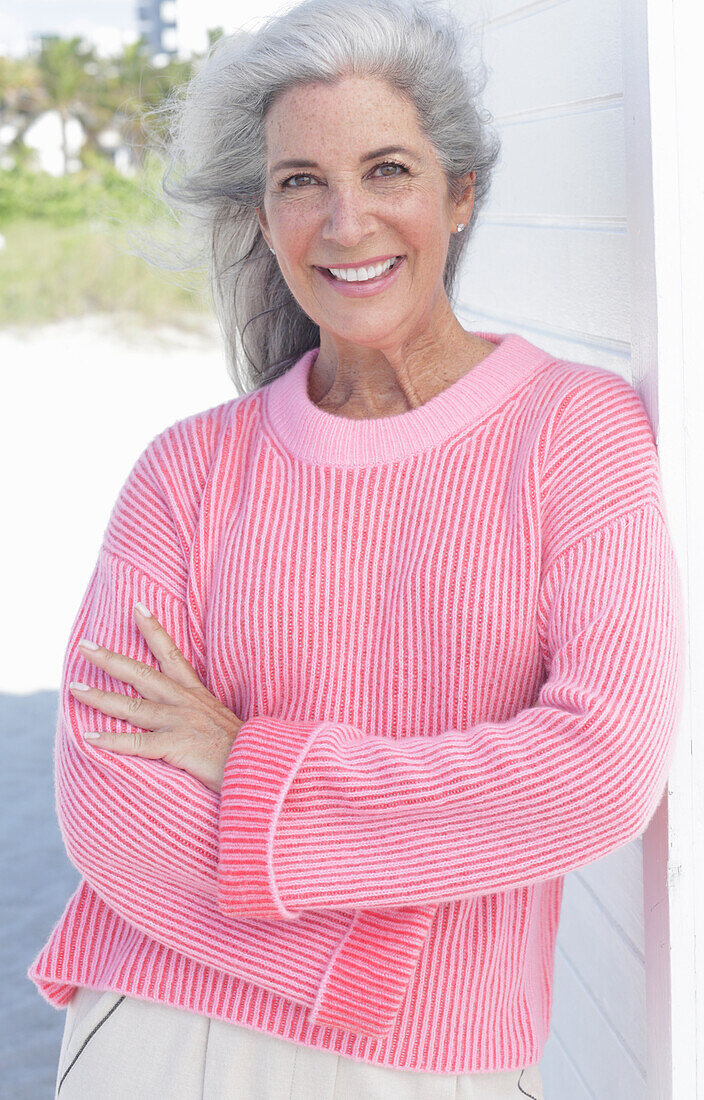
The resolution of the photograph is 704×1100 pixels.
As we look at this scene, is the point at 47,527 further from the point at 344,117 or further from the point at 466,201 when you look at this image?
the point at 344,117

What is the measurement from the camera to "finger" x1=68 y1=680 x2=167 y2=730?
163 cm

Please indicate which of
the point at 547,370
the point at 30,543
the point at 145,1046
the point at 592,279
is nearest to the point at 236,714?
the point at 145,1046

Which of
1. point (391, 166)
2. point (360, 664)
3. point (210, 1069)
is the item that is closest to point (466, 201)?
point (391, 166)

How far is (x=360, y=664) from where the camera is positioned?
5.47 feet

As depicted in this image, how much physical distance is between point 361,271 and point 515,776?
0.73m

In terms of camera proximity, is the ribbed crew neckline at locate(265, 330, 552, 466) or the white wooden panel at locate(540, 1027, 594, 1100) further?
the white wooden panel at locate(540, 1027, 594, 1100)

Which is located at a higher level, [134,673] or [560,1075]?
[134,673]

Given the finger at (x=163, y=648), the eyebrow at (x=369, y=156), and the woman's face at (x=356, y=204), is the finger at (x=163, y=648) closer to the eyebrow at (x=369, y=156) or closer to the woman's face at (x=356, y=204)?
the woman's face at (x=356, y=204)

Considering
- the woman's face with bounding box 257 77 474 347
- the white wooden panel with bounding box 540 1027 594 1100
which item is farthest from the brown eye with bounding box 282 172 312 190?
the white wooden panel with bounding box 540 1027 594 1100

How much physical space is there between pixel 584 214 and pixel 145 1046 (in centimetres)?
144

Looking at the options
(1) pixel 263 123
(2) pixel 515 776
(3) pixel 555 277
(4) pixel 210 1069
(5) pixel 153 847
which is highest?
(1) pixel 263 123

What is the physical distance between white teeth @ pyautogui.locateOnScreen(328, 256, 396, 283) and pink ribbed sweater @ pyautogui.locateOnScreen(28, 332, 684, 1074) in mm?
191

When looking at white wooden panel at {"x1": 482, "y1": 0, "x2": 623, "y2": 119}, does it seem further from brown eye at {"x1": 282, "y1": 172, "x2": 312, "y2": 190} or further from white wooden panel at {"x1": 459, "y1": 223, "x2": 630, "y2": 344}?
brown eye at {"x1": 282, "y1": 172, "x2": 312, "y2": 190}

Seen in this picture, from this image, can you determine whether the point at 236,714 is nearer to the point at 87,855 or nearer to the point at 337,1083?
the point at 87,855
